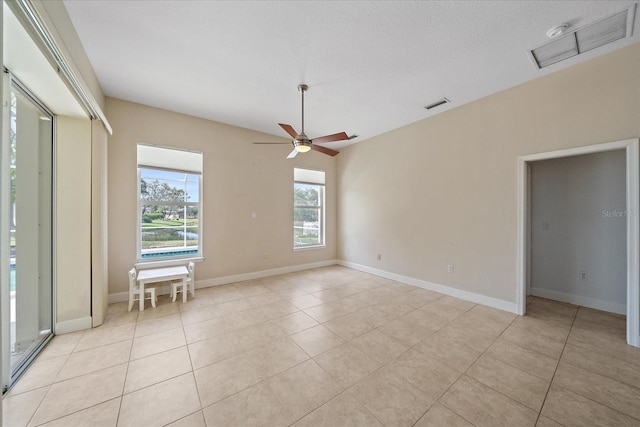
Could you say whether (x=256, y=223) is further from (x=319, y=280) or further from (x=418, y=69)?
(x=418, y=69)

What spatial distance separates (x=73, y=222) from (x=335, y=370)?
3274 mm

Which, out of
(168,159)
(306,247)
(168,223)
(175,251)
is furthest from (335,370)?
(168,159)

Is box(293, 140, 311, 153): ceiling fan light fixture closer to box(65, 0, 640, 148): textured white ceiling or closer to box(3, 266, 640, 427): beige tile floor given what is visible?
box(65, 0, 640, 148): textured white ceiling

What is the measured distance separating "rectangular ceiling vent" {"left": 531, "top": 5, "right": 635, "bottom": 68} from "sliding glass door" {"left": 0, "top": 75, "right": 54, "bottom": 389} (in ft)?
16.4

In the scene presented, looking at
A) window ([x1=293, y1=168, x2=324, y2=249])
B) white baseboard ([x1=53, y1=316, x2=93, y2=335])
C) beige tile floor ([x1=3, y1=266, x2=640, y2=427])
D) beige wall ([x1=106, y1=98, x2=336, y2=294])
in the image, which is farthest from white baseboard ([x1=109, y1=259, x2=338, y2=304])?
white baseboard ([x1=53, y1=316, x2=93, y2=335])

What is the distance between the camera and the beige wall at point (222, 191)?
12.1 feet

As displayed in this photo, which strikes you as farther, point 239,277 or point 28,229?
point 239,277

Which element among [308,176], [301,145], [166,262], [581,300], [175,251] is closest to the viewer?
Result: [301,145]

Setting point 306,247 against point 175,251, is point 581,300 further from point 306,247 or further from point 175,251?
point 175,251

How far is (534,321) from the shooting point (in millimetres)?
3105

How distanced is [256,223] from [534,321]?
178 inches

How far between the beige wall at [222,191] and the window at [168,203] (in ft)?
0.42

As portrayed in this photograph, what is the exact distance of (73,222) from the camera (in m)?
2.83

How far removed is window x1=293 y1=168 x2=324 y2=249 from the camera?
18.7ft
